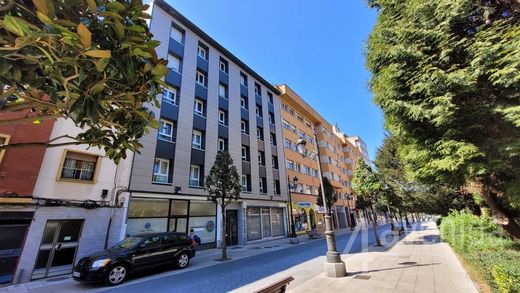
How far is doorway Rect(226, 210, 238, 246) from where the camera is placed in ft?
61.4

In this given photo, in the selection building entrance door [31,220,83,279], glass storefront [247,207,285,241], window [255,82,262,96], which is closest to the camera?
building entrance door [31,220,83,279]

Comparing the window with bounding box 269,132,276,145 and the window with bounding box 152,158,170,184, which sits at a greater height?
the window with bounding box 269,132,276,145

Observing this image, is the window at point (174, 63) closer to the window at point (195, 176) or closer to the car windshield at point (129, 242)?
the window at point (195, 176)

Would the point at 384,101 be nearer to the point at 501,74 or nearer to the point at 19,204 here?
the point at 501,74

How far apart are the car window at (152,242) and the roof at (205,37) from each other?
640 inches

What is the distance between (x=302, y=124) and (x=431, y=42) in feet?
97.6

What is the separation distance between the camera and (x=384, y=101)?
21.0ft

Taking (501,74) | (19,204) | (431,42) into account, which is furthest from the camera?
(19,204)

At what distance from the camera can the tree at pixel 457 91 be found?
4.68 meters

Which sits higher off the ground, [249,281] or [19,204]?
[19,204]

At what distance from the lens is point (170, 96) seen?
1711 cm

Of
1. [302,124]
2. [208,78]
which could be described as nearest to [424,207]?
[302,124]

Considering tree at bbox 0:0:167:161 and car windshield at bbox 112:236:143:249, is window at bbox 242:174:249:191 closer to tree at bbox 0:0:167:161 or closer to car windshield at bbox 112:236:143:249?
car windshield at bbox 112:236:143:249

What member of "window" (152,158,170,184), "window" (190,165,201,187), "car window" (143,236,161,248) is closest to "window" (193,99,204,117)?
"window" (190,165,201,187)
